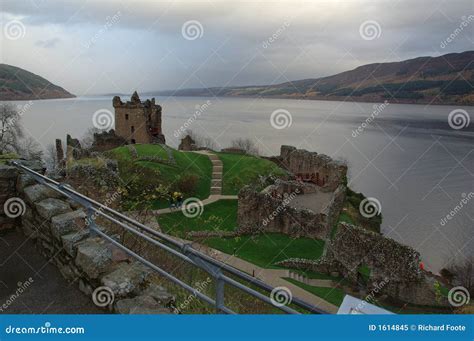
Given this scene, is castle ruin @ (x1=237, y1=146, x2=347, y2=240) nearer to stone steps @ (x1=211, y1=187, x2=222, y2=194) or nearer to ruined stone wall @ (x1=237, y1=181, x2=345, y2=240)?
ruined stone wall @ (x1=237, y1=181, x2=345, y2=240)

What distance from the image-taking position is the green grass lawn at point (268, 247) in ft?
74.0

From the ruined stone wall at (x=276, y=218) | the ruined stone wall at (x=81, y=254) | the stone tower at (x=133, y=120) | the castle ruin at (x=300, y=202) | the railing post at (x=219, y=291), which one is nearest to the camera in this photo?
the railing post at (x=219, y=291)

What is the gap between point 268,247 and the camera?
24.6 metres

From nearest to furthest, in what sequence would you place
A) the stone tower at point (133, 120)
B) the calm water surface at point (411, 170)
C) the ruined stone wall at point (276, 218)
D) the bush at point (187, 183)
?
the ruined stone wall at point (276, 218) → the bush at point (187, 183) → the calm water surface at point (411, 170) → the stone tower at point (133, 120)

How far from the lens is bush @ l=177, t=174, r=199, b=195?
30516 millimetres

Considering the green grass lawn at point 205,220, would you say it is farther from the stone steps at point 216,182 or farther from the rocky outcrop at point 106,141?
the rocky outcrop at point 106,141

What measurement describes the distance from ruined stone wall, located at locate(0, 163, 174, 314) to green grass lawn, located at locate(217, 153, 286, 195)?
1002 inches

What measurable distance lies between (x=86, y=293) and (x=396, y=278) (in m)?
17.3

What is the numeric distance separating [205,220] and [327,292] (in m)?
9.41

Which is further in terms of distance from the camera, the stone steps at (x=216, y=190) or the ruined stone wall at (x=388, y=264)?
the stone steps at (x=216, y=190)

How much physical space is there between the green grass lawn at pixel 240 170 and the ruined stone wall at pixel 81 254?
25.5 m

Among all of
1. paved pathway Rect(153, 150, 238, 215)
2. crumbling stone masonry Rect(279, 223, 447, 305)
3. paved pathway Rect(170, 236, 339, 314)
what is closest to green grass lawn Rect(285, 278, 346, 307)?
paved pathway Rect(170, 236, 339, 314)

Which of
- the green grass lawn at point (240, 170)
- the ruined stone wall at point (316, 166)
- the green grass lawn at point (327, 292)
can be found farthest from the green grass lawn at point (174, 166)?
the green grass lawn at point (327, 292)

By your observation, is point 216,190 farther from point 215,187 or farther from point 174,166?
point 174,166
